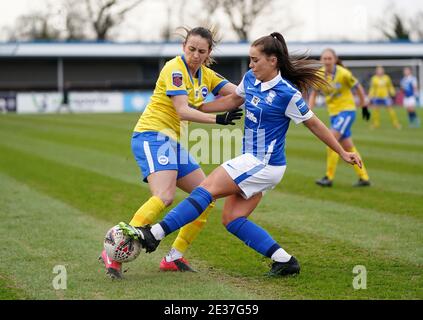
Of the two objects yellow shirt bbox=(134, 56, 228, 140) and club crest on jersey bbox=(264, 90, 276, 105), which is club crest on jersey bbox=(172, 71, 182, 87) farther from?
club crest on jersey bbox=(264, 90, 276, 105)

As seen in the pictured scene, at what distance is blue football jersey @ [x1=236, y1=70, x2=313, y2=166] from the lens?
6305 mm

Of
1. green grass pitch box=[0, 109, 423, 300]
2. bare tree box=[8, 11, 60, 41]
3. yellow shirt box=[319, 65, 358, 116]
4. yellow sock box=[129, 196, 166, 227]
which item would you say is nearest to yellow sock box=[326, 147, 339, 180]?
green grass pitch box=[0, 109, 423, 300]

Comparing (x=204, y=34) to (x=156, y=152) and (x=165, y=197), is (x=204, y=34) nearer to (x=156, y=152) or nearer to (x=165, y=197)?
(x=156, y=152)

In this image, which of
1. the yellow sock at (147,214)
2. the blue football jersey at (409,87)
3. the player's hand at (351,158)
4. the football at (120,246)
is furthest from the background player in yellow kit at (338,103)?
the blue football jersey at (409,87)

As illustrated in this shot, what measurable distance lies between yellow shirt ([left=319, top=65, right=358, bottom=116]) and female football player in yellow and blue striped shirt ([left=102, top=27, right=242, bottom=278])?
6496mm

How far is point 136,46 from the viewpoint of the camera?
179 feet

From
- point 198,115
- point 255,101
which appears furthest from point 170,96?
point 255,101

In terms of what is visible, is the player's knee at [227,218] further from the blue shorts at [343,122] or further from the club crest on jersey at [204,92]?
the blue shorts at [343,122]

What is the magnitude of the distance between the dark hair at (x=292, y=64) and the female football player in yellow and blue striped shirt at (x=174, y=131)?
0.53 meters

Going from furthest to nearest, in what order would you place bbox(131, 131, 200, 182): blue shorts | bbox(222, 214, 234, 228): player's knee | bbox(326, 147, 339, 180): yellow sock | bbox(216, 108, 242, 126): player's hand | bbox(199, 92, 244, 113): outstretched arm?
bbox(326, 147, 339, 180): yellow sock < bbox(199, 92, 244, 113): outstretched arm < bbox(131, 131, 200, 182): blue shorts < bbox(222, 214, 234, 228): player's knee < bbox(216, 108, 242, 126): player's hand

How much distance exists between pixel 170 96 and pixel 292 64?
1078mm

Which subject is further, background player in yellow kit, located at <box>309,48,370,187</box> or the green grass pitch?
background player in yellow kit, located at <box>309,48,370,187</box>

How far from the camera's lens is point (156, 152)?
6.64 metres
